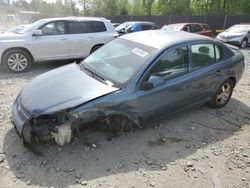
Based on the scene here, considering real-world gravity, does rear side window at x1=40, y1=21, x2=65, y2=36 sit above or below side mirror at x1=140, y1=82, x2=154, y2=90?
above

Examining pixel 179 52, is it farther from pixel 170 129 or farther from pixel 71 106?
pixel 71 106

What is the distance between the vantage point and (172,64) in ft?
12.6

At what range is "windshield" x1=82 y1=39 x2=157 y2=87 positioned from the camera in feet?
11.7

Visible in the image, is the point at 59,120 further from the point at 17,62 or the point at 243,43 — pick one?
the point at 243,43

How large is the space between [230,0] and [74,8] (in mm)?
28980

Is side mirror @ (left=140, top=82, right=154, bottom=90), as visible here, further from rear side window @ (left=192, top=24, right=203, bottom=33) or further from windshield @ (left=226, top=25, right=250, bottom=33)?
windshield @ (left=226, top=25, right=250, bottom=33)

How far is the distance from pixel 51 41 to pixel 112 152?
502cm

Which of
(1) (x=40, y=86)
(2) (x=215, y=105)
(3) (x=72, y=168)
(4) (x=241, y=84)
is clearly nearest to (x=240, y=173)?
(2) (x=215, y=105)

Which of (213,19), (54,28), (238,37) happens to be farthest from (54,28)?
(213,19)

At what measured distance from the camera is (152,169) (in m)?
3.19

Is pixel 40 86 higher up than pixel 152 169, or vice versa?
pixel 40 86

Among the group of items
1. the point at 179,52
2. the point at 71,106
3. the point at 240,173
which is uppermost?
the point at 179,52

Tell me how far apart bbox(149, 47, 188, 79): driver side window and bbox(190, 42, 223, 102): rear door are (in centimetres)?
20

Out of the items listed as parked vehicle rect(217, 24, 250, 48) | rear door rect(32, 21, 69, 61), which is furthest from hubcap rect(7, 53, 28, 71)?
parked vehicle rect(217, 24, 250, 48)
